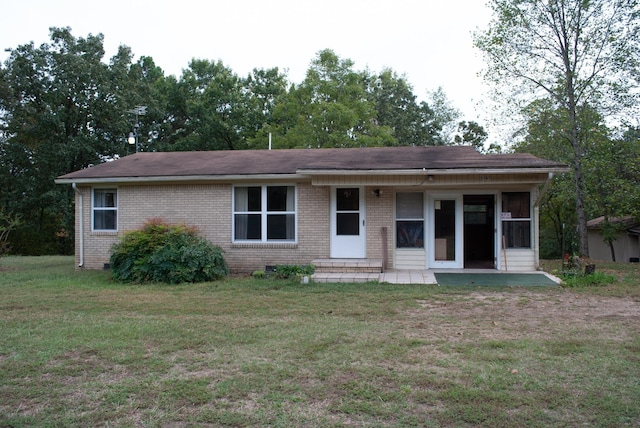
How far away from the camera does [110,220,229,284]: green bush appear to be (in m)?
11.1

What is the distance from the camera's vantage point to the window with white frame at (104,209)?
1370 centimetres

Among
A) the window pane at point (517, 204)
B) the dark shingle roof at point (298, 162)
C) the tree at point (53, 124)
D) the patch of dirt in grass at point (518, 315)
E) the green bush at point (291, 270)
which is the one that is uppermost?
the tree at point (53, 124)

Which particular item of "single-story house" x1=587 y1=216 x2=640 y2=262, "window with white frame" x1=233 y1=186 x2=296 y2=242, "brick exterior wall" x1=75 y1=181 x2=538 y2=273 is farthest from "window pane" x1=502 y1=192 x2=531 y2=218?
"single-story house" x1=587 y1=216 x2=640 y2=262

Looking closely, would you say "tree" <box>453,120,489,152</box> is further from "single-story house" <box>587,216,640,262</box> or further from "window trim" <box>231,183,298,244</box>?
"window trim" <box>231,183,298,244</box>

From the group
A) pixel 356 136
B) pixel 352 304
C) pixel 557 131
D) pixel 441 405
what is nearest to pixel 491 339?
pixel 441 405

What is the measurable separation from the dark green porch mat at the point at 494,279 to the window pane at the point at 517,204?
1.53 meters

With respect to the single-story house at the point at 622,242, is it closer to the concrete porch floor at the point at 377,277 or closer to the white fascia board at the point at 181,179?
the concrete porch floor at the point at 377,277

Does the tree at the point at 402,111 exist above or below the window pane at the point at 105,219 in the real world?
above

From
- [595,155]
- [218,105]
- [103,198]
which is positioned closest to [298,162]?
[103,198]

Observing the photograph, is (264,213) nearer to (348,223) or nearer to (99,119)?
(348,223)

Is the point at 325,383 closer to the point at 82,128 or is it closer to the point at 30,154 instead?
the point at 82,128

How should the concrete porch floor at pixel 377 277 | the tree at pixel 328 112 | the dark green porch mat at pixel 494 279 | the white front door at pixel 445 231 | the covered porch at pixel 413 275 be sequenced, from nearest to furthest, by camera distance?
1. the dark green porch mat at pixel 494 279
2. the covered porch at pixel 413 275
3. the concrete porch floor at pixel 377 277
4. the white front door at pixel 445 231
5. the tree at pixel 328 112

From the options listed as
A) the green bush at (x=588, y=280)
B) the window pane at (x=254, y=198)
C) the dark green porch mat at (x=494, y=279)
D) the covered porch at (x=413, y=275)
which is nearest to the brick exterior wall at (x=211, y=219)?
the window pane at (x=254, y=198)

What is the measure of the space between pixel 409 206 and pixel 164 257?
609 centimetres
